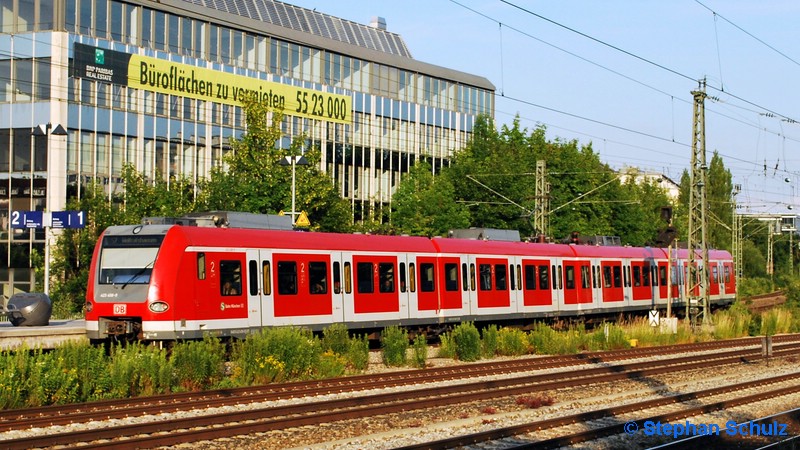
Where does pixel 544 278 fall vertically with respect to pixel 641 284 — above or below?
above

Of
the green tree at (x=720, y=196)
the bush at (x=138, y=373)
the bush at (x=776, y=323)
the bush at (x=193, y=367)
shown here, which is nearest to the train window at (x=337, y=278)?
the bush at (x=193, y=367)

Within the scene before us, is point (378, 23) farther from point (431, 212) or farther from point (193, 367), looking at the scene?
point (193, 367)

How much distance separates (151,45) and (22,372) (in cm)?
4027

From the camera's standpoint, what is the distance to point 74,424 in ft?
49.6

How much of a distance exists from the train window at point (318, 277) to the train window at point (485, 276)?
7.53 meters

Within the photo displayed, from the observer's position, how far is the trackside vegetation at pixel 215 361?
1753cm

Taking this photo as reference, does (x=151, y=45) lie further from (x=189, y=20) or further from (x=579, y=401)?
(x=579, y=401)

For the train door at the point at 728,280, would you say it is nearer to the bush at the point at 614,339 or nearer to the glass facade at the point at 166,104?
the bush at the point at 614,339

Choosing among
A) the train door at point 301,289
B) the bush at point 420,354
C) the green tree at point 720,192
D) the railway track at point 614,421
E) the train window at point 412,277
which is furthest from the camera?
the green tree at point 720,192

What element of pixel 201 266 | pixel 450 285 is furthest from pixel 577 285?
pixel 201 266

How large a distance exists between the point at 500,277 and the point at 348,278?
7914mm

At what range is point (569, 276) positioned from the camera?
1491 inches

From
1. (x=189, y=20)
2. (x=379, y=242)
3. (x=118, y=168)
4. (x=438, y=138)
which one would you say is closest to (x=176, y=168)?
(x=118, y=168)

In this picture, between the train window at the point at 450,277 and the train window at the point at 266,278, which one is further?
the train window at the point at 450,277
